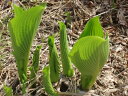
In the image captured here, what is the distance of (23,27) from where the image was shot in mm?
1378

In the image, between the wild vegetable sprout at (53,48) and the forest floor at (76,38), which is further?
the forest floor at (76,38)

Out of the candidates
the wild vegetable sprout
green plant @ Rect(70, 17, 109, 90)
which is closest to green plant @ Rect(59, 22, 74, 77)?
the wild vegetable sprout

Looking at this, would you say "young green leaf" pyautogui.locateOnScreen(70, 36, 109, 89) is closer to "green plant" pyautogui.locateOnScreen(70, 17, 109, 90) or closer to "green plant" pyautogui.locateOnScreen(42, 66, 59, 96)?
"green plant" pyautogui.locateOnScreen(70, 17, 109, 90)

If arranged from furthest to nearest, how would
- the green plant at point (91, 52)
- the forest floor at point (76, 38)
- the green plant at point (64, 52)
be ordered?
1. the forest floor at point (76, 38)
2. the green plant at point (64, 52)
3. the green plant at point (91, 52)

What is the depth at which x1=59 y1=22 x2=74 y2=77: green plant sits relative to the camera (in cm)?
149

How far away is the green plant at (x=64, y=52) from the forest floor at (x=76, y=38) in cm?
6

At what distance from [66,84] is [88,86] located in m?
0.15

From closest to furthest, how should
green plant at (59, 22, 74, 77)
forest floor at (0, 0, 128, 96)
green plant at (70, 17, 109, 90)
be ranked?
green plant at (70, 17, 109, 90)
green plant at (59, 22, 74, 77)
forest floor at (0, 0, 128, 96)

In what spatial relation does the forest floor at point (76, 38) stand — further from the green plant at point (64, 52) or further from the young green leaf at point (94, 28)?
the young green leaf at point (94, 28)

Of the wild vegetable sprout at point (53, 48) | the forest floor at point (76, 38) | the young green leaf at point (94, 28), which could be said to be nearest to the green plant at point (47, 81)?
the wild vegetable sprout at point (53, 48)

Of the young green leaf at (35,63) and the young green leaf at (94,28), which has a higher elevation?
the young green leaf at (94,28)

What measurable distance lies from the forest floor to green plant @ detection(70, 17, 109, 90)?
19 centimetres

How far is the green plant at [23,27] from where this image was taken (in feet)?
4.35

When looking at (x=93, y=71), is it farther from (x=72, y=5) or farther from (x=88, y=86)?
(x=72, y=5)
